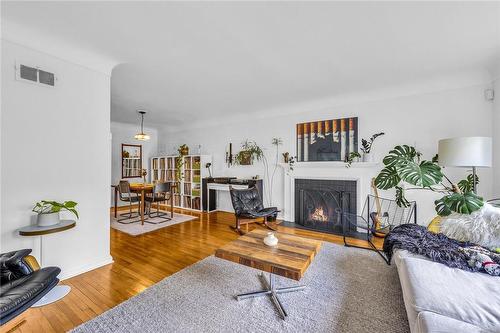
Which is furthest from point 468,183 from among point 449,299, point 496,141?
point 449,299

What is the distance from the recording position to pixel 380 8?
5.91 ft

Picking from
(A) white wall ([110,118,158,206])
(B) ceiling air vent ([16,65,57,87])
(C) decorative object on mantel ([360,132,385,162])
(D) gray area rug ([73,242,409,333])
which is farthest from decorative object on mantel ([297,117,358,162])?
(A) white wall ([110,118,158,206])

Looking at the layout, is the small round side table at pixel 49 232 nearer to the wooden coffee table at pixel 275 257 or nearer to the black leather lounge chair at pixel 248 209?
the wooden coffee table at pixel 275 257

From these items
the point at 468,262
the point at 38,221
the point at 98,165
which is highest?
the point at 98,165

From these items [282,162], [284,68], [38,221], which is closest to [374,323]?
[284,68]

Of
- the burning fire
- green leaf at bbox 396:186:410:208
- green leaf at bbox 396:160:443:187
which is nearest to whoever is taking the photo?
green leaf at bbox 396:160:443:187

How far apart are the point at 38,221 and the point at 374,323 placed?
3.07 metres

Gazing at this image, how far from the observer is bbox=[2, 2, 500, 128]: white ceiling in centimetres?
183

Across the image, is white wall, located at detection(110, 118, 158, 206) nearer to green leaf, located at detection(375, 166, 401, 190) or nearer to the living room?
the living room

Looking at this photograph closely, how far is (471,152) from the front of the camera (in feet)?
7.69

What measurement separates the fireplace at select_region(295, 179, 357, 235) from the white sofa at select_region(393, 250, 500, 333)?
2288mm

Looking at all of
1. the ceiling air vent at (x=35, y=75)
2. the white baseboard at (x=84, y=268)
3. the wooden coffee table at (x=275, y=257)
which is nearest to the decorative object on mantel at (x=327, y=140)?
the wooden coffee table at (x=275, y=257)

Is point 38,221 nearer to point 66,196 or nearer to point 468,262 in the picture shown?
point 66,196

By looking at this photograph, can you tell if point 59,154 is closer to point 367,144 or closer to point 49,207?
point 49,207
